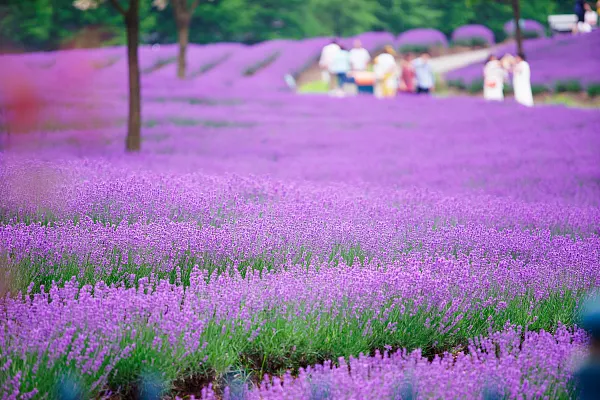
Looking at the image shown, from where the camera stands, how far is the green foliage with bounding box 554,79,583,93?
68.5ft

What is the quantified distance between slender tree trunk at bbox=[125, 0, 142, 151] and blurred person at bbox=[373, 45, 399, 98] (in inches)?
468

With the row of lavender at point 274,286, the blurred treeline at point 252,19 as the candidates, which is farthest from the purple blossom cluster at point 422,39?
the row of lavender at point 274,286

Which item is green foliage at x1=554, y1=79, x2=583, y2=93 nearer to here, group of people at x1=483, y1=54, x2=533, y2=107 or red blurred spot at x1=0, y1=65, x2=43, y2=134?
group of people at x1=483, y1=54, x2=533, y2=107

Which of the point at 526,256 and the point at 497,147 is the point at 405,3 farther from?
the point at 526,256

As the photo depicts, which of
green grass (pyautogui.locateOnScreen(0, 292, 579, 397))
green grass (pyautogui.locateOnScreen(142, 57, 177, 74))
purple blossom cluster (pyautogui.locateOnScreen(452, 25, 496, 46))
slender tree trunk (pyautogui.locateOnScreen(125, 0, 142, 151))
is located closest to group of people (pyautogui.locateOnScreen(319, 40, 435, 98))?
green grass (pyautogui.locateOnScreen(142, 57, 177, 74))

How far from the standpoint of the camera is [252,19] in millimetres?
37562

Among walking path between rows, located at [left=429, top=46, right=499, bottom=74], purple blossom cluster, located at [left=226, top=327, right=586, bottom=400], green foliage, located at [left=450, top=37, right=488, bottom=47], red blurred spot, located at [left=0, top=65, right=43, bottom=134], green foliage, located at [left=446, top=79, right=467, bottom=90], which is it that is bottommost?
red blurred spot, located at [left=0, top=65, right=43, bottom=134]

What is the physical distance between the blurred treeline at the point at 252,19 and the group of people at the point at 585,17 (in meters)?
0.97

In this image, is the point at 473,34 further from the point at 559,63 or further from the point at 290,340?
the point at 290,340

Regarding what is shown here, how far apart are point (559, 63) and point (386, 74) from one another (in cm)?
704

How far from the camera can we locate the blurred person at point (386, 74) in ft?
66.9

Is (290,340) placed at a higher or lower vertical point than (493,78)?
lower

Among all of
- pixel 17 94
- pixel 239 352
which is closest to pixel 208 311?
pixel 239 352

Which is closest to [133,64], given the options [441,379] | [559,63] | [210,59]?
[441,379]
